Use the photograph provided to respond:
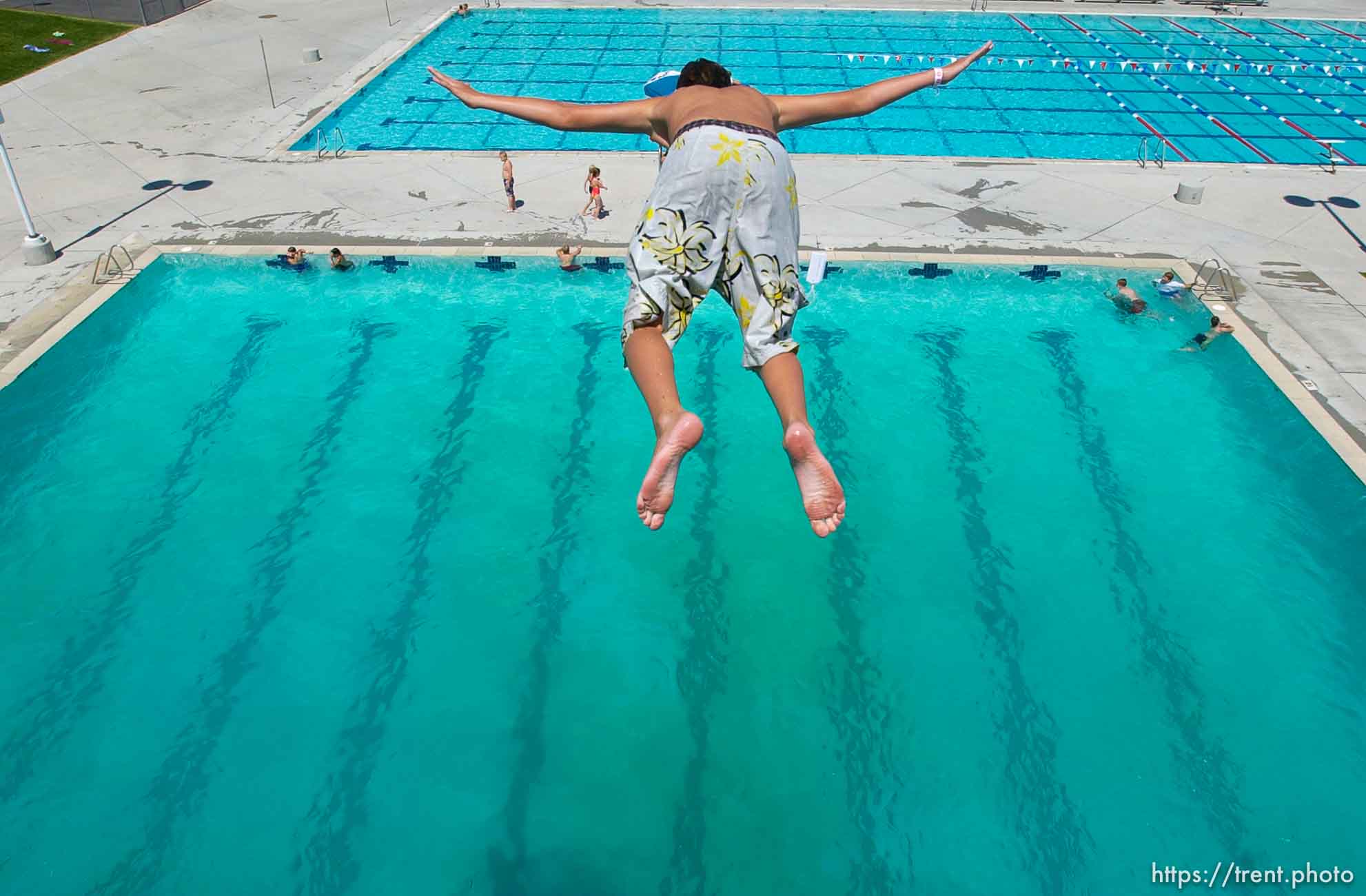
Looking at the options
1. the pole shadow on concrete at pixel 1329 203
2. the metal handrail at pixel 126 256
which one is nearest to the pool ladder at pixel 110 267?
the metal handrail at pixel 126 256

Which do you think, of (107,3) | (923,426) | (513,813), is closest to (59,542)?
(513,813)

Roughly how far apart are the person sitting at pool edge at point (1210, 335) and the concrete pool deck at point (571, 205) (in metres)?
0.61

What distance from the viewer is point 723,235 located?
4.64m

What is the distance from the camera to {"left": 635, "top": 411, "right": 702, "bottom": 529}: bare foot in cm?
407

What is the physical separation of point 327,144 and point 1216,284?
16.3 m

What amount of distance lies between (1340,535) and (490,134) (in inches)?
671

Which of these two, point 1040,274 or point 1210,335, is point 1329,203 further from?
point 1040,274

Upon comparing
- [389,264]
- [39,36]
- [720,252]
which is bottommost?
[39,36]

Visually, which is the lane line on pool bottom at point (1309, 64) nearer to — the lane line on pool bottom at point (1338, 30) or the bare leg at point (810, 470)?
the lane line on pool bottom at point (1338, 30)

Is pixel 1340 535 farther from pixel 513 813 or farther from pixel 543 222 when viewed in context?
pixel 543 222

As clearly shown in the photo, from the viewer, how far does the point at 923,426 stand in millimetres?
10828

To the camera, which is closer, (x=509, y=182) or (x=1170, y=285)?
(x=1170, y=285)

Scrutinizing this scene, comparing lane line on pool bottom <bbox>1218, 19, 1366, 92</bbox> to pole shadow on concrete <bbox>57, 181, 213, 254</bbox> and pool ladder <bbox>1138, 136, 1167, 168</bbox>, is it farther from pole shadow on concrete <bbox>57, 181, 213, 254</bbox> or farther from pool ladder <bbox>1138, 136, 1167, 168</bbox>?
pole shadow on concrete <bbox>57, 181, 213, 254</bbox>

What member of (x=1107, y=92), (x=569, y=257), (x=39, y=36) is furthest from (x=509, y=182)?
(x=39, y=36)
